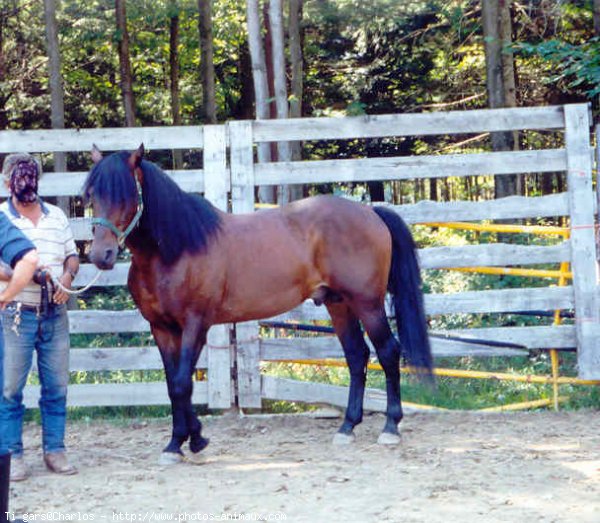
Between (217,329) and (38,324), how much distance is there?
1.70 metres

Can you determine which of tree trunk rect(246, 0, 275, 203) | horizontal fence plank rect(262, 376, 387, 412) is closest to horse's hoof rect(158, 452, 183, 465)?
horizontal fence plank rect(262, 376, 387, 412)

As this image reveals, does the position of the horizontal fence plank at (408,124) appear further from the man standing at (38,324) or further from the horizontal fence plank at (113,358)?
the man standing at (38,324)

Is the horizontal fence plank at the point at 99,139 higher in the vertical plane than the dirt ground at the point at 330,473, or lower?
higher

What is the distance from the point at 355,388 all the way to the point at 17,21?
13059 millimetres

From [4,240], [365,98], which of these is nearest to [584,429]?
[4,240]

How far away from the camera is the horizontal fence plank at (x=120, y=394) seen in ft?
21.4

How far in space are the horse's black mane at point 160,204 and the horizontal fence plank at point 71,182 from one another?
96cm

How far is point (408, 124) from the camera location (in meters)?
6.52

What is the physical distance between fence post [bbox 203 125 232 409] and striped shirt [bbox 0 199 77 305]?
160 cm

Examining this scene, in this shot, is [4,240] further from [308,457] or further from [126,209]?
[308,457]

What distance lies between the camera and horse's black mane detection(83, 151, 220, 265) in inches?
196

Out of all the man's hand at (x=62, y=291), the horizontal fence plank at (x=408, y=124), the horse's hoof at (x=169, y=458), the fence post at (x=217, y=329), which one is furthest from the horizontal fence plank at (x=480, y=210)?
the man's hand at (x=62, y=291)

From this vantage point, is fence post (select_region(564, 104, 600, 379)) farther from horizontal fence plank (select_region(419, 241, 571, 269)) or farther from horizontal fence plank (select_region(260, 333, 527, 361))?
horizontal fence plank (select_region(260, 333, 527, 361))

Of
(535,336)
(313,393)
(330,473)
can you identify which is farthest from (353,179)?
(330,473)
